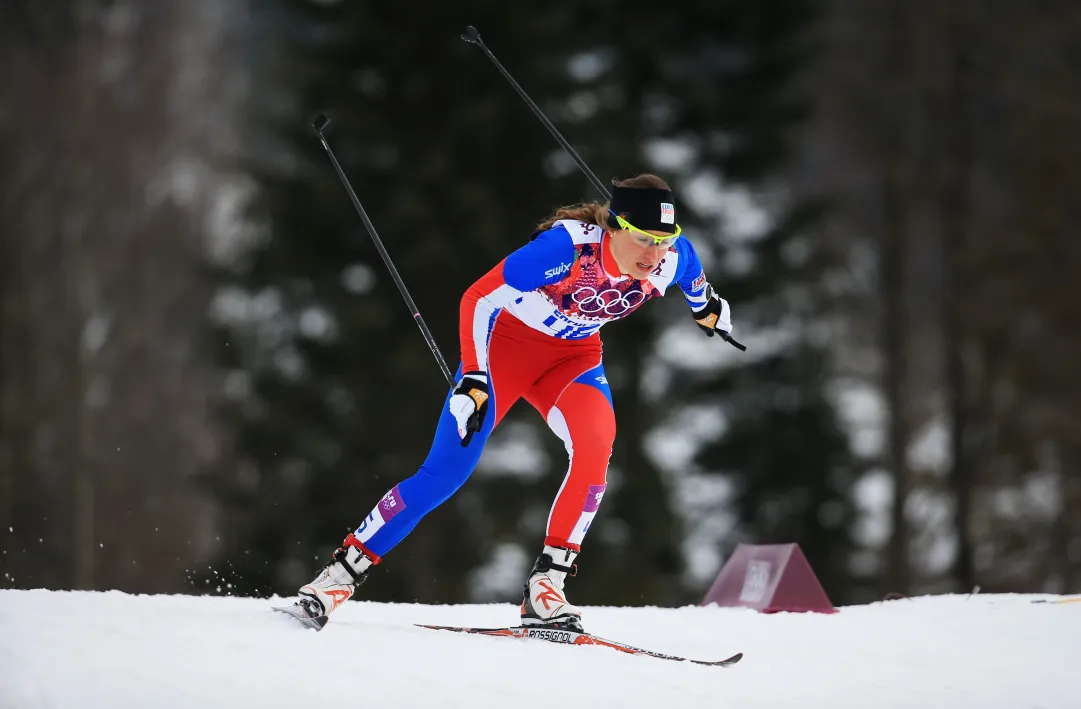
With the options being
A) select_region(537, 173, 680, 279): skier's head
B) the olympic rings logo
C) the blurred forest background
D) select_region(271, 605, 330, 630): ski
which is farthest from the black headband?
the blurred forest background

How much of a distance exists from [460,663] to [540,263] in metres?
1.27

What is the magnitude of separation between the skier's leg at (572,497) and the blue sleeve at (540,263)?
409mm

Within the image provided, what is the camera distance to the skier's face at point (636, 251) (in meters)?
3.90

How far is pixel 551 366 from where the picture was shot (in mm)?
4191

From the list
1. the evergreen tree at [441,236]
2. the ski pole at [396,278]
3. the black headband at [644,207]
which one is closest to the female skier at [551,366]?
the black headband at [644,207]

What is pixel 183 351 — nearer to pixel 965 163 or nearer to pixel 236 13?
pixel 236 13

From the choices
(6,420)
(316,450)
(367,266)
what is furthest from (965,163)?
(6,420)

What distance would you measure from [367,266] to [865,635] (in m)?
9.41

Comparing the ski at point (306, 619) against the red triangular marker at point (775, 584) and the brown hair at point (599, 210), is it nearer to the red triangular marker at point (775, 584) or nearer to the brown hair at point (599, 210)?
the brown hair at point (599, 210)

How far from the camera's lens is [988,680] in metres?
3.61

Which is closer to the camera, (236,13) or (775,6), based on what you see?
(775,6)

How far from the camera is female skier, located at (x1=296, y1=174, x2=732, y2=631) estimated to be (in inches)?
152

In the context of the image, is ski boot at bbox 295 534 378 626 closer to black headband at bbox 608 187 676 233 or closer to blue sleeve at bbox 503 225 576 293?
blue sleeve at bbox 503 225 576 293

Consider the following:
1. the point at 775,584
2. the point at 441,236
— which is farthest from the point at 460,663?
the point at 441,236
